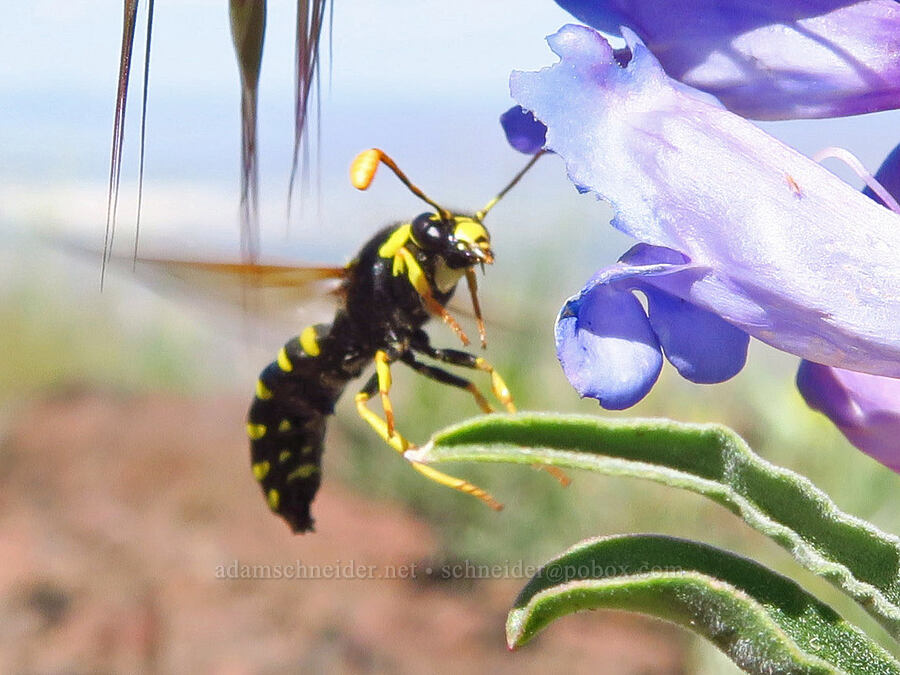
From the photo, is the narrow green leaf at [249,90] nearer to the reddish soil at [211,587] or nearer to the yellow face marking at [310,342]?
the yellow face marking at [310,342]

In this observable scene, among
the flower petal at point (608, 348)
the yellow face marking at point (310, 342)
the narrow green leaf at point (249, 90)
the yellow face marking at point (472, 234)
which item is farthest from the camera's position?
the yellow face marking at point (310, 342)

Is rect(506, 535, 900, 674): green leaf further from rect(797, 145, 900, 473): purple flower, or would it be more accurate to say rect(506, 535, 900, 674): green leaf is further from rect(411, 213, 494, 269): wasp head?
rect(411, 213, 494, 269): wasp head

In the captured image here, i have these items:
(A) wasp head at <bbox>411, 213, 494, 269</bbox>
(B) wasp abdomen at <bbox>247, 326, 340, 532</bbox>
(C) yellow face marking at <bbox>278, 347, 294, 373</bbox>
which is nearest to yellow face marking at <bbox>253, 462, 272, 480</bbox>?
(B) wasp abdomen at <bbox>247, 326, 340, 532</bbox>

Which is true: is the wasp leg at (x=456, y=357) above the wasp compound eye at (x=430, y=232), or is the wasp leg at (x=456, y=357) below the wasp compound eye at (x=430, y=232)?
below

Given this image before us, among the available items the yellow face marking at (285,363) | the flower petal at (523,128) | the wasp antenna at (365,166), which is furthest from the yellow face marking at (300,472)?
the flower petal at (523,128)

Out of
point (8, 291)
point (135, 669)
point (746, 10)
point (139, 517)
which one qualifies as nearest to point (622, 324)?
point (746, 10)

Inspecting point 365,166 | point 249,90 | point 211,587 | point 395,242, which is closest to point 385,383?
point 395,242
